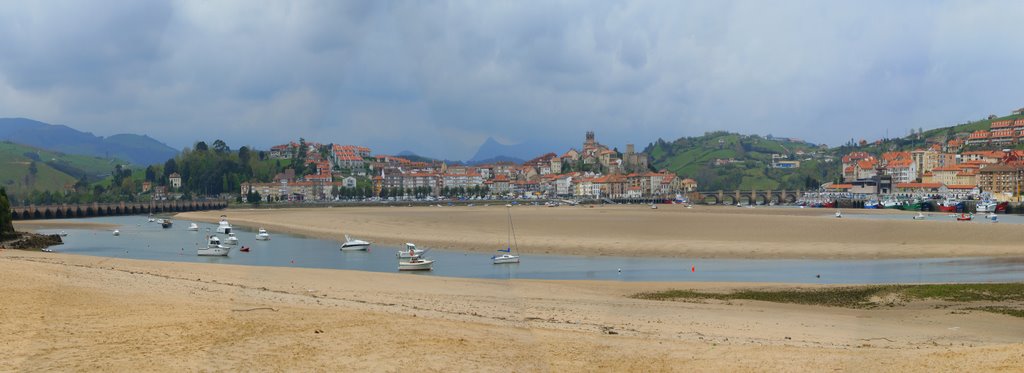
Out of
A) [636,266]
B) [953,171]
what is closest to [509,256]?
[636,266]

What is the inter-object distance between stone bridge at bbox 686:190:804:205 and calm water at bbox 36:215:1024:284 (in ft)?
415

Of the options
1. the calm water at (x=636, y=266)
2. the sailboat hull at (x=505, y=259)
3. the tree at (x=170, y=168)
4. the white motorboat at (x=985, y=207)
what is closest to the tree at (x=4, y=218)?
the calm water at (x=636, y=266)

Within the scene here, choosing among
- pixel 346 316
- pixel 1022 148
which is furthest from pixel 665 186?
pixel 346 316

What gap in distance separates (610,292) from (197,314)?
13181 mm

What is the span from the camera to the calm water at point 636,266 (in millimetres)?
28984

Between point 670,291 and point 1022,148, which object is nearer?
point 670,291

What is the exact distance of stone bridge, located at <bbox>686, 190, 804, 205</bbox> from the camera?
529 ft

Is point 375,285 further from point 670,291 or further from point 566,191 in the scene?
point 566,191

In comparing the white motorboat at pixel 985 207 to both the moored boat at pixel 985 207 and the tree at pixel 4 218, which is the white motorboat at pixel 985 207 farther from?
the tree at pixel 4 218

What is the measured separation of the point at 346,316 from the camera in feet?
48.5

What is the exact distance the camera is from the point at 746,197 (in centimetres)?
17362

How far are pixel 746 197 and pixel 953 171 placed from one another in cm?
4198

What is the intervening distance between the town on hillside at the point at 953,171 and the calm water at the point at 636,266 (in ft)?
309

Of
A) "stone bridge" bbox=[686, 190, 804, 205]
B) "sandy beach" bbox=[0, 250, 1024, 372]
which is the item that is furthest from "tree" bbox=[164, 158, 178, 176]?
"sandy beach" bbox=[0, 250, 1024, 372]
